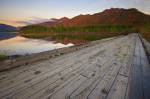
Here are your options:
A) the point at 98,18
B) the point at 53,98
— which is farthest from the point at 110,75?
the point at 98,18

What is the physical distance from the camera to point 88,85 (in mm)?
2779

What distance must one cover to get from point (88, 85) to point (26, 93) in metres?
1.13

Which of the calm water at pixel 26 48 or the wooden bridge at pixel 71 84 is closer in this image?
the wooden bridge at pixel 71 84

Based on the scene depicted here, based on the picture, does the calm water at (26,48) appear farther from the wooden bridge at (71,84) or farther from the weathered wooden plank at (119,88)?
the weathered wooden plank at (119,88)

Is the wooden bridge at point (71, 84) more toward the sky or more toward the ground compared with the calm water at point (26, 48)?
more toward the sky

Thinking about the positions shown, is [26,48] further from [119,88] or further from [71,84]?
A: [119,88]

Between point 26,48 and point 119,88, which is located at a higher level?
point 119,88

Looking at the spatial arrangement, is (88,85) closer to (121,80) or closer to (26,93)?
(121,80)

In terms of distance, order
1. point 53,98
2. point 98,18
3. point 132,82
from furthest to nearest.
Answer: point 98,18 → point 132,82 → point 53,98

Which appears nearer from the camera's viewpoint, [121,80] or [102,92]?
[102,92]

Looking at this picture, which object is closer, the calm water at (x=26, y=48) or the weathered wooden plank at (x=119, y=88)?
the weathered wooden plank at (x=119, y=88)

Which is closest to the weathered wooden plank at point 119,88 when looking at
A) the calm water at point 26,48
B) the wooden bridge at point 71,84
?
the wooden bridge at point 71,84

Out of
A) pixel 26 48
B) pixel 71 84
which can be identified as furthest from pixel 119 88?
pixel 26 48

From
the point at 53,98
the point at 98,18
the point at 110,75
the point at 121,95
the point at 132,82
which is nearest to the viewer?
the point at 53,98
